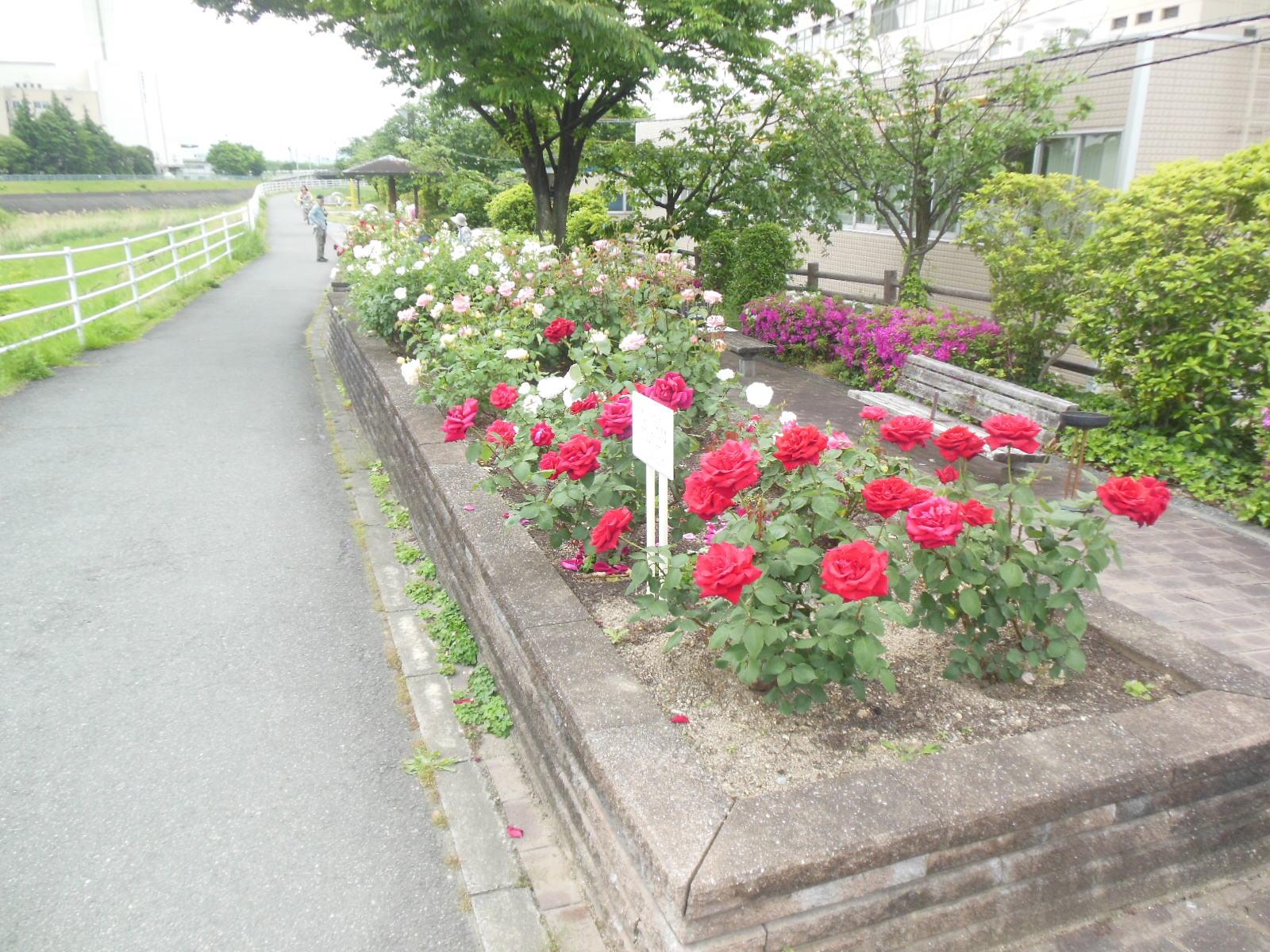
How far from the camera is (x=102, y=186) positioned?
73.4m

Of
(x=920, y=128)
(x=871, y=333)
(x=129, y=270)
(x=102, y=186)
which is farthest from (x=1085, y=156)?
(x=102, y=186)

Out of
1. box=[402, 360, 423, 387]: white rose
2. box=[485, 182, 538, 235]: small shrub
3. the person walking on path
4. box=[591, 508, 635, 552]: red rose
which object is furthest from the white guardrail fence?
box=[591, 508, 635, 552]: red rose

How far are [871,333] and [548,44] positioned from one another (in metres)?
6.35

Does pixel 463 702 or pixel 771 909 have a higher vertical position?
pixel 771 909

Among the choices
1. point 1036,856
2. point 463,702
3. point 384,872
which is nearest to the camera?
point 1036,856

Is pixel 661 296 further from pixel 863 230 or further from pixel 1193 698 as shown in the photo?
pixel 863 230

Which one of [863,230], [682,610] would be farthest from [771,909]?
[863,230]

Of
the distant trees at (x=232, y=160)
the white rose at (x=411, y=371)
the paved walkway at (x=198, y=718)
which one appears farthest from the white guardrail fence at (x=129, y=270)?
the distant trees at (x=232, y=160)

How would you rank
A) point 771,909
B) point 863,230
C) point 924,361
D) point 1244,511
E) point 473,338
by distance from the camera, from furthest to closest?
1. point 863,230
2. point 924,361
3. point 473,338
4. point 1244,511
5. point 771,909

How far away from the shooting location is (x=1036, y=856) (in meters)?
2.55

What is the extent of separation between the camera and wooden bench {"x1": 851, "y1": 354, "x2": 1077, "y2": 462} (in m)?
6.64

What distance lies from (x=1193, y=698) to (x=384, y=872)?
105 inches

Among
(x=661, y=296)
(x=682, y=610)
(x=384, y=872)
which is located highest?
(x=661, y=296)

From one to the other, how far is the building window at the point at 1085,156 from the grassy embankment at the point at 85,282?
41.2 ft
